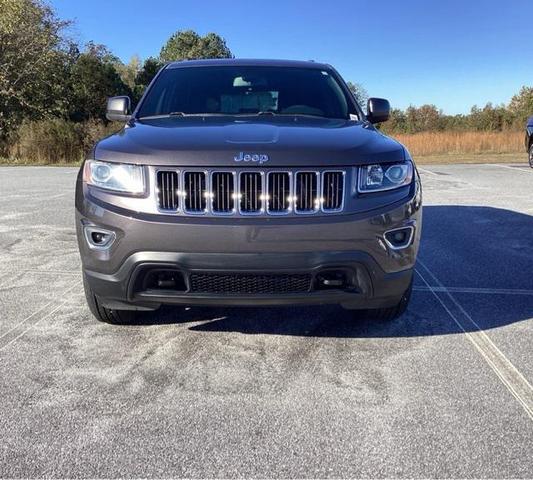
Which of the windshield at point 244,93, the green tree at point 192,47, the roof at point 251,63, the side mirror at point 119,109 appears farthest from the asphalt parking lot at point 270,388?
the green tree at point 192,47

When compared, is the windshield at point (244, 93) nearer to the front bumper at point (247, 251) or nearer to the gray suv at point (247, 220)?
the gray suv at point (247, 220)

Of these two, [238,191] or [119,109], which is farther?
[119,109]

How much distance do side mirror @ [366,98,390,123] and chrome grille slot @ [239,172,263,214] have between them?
205cm

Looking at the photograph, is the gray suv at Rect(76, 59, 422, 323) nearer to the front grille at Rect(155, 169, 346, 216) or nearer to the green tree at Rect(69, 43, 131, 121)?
the front grille at Rect(155, 169, 346, 216)

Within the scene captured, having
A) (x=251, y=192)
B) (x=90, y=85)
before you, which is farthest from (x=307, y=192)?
(x=90, y=85)

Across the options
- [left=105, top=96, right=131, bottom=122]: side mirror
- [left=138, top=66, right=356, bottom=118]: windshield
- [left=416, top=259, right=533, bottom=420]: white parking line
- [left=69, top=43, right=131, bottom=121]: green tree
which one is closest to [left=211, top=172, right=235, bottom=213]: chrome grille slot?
[left=138, top=66, right=356, bottom=118]: windshield

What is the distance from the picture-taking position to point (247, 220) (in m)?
2.77

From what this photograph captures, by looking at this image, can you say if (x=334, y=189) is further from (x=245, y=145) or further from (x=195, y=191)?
(x=195, y=191)

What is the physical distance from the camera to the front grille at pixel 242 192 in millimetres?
2805

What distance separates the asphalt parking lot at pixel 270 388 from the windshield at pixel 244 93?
1535 mm

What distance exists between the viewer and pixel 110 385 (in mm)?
2736

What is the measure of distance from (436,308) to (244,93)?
7.16 feet

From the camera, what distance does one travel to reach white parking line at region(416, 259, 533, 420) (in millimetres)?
2650

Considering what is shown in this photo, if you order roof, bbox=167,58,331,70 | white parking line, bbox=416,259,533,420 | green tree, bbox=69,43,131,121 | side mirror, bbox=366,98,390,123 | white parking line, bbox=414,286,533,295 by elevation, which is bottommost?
white parking line, bbox=414,286,533,295
